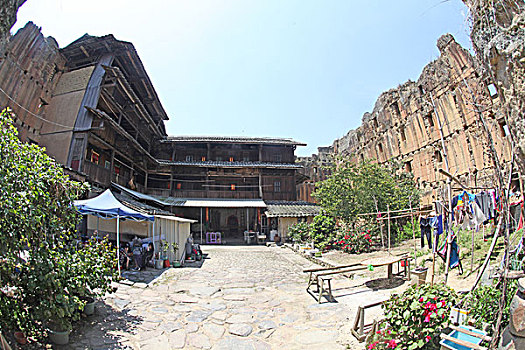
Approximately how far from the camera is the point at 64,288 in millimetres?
4105

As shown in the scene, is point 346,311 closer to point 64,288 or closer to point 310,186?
point 64,288

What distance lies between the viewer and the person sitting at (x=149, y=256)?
32.1 feet

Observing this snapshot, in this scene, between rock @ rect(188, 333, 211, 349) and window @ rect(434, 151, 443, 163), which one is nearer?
rock @ rect(188, 333, 211, 349)

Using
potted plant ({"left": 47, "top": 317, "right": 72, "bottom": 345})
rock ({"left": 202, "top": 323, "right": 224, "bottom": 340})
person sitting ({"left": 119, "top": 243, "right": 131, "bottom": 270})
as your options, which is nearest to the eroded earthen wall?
person sitting ({"left": 119, "top": 243, "right": 131, "bottom": 270})

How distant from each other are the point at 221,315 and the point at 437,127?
1807 centimetres

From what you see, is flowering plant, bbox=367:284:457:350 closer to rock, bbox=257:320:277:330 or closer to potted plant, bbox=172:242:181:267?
rock, bbox=257:320:277:330

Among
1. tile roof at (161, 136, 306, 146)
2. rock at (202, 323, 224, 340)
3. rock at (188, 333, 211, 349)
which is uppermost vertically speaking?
tile roof at (161, 136, 306, 146)

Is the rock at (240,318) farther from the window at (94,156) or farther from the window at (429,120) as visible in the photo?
the window at (429,120)

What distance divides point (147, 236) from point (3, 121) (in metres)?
7.57

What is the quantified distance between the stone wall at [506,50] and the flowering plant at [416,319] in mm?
1846

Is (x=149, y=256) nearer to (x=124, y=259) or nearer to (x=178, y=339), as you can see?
(x=124, y=259)

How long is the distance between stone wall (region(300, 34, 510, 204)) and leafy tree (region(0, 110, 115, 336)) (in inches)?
507

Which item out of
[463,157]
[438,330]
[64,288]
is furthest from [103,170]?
[463,157]

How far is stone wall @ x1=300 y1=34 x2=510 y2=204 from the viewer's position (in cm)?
1455
